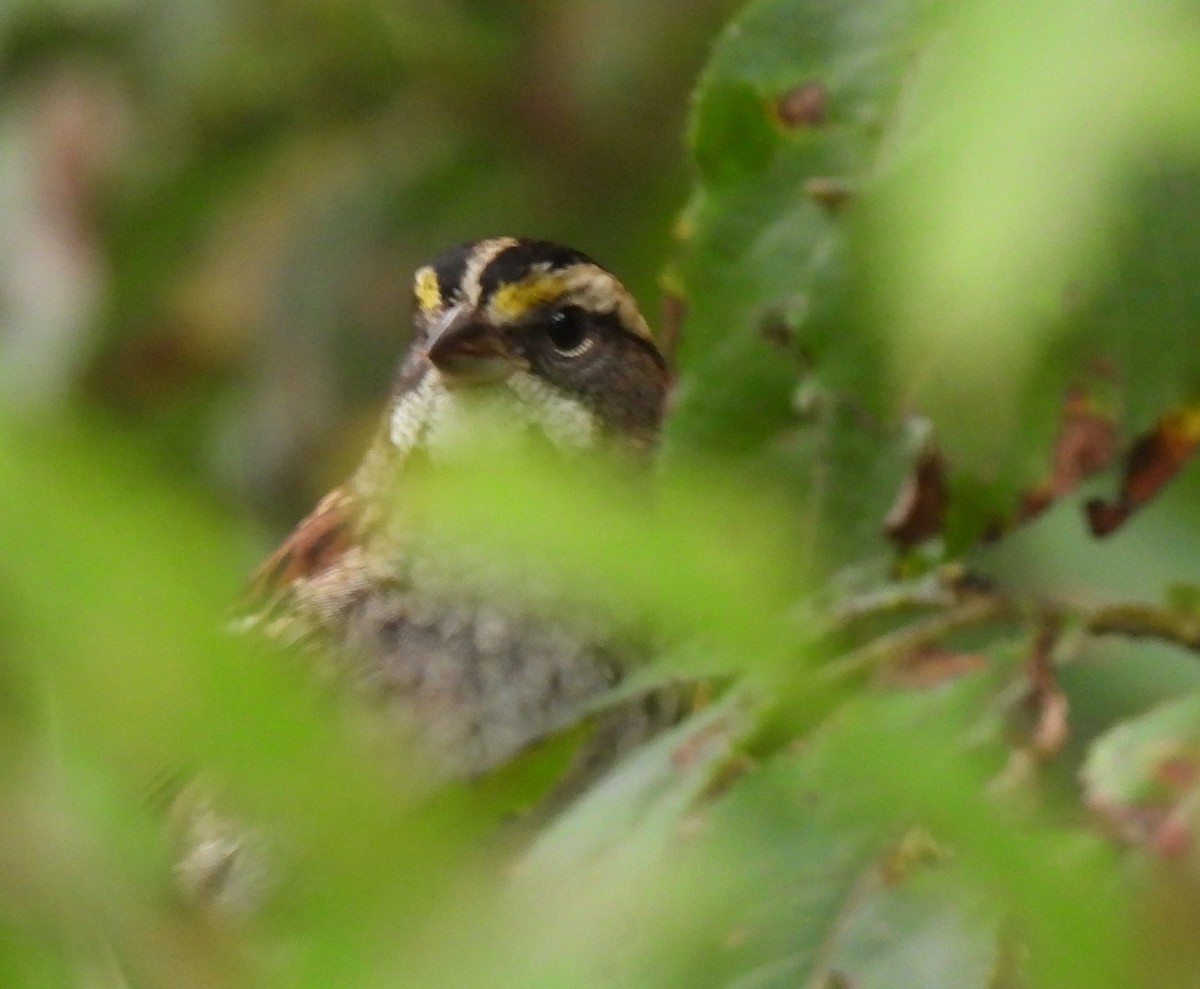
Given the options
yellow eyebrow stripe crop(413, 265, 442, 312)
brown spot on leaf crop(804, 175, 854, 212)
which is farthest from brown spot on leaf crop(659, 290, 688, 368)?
yellow eyebrow stripe crop(413, 265, 442, 312)

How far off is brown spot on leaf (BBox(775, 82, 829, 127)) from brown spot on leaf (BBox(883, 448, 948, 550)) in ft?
0.91

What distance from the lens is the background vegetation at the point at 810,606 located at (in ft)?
2.59

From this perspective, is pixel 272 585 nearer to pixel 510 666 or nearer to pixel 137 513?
pixel 510 666

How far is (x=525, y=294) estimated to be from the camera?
327 cm

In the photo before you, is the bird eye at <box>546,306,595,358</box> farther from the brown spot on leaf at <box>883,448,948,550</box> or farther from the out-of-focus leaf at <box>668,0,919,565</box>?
the brown spot on leaf at <box>883,448,948,550</box>

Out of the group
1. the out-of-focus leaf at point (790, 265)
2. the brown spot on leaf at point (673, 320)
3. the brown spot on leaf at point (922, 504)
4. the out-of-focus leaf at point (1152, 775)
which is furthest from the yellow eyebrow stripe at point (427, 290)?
the out-of-focus leaf at point (1152, 775)

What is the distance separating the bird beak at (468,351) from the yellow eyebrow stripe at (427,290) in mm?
130

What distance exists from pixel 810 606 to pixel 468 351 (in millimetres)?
1736

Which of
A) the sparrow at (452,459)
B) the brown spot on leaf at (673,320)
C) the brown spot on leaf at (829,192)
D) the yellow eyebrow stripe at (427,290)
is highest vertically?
the brown spot on leaf at (829,192)

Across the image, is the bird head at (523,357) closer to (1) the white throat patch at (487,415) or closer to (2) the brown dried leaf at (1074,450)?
(1) the white throat patch at (487,415)

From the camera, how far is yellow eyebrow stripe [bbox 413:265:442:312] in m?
3.32

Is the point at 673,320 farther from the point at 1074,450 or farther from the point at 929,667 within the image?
the point at 929,667

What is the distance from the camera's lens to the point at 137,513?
739 mm

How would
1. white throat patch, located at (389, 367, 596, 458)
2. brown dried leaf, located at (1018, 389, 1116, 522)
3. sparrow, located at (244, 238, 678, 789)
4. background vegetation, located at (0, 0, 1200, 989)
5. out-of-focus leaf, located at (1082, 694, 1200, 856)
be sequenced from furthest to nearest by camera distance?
white throat patch, located at (389, 367, 596, 458) < sparrow, located at (244, 238, 678, 789) < brown dried leaf, located at (1018, 389, 1116, 522) < out-of-focus leaf, located at (1082, 694, 1200, 856) < background vegetation, located at (0, 0, 1200, 989)
